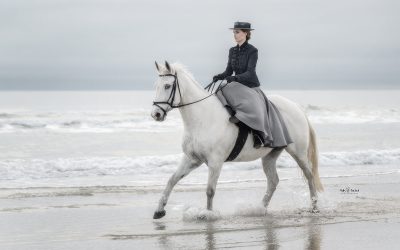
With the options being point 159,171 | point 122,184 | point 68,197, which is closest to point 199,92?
point 68,197

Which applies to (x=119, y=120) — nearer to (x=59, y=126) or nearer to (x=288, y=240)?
(x=59, y=126)

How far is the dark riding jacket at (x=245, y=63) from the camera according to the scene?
8.44m

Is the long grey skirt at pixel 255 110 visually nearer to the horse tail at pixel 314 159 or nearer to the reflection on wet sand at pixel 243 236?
the horse tail at pixel 314 159

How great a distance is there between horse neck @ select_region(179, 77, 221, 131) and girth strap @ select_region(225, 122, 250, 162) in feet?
1.32

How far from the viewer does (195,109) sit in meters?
8.11

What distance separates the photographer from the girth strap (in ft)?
27.4

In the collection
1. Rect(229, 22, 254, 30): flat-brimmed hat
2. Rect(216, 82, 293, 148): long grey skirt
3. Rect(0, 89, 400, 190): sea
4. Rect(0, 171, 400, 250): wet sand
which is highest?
Rect(229, 22, 254, 30): flat-brimmed hat

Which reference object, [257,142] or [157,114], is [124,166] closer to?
[257,142]

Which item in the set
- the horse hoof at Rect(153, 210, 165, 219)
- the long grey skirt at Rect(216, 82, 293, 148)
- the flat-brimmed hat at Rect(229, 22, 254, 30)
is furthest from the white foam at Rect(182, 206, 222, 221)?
the flat-brimmed hat at Rect(229, 22, 254, 30)

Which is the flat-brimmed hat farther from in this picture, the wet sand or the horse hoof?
the horse hoof

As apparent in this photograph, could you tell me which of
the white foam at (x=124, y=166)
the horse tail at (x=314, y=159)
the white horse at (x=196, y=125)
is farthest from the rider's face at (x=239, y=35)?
the white foam at (x=124, y=166)

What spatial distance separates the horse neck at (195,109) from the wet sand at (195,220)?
109cm

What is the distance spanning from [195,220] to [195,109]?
1373 millimetres

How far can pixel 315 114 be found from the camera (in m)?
52.7
